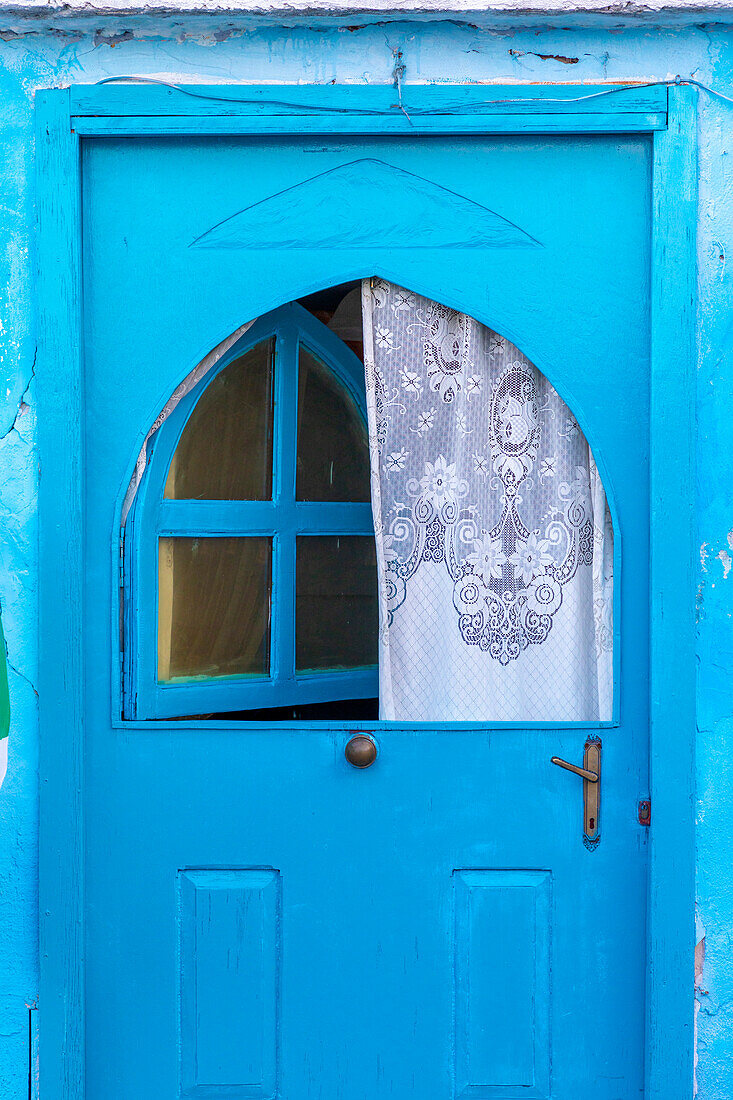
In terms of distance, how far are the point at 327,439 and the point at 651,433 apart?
0.88 meters

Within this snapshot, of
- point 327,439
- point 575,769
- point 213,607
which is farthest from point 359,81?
point 575,769

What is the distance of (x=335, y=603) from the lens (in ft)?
8.43

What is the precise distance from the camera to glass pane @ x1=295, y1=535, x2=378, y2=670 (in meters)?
2.49

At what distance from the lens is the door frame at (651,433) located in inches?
82.0

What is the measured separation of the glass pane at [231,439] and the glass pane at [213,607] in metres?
0.14

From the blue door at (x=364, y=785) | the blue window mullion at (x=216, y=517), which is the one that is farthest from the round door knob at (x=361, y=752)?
the blue window mullion at (x=216, y=517)

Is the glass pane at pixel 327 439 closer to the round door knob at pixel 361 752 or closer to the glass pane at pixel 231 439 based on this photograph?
the glass pane at pixel 231 439

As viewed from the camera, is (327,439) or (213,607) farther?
(327,439)

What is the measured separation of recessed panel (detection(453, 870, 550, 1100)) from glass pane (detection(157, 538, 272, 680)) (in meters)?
0.80

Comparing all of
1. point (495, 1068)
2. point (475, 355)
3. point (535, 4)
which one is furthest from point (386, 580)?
point (535, 4)

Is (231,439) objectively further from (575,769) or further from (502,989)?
(502,989)

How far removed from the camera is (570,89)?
209 centimetres

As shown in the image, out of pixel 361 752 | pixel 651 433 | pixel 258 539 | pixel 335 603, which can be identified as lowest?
pixel 361 752

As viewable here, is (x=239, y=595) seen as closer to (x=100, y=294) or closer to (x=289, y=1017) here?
(x=100, y=294)
